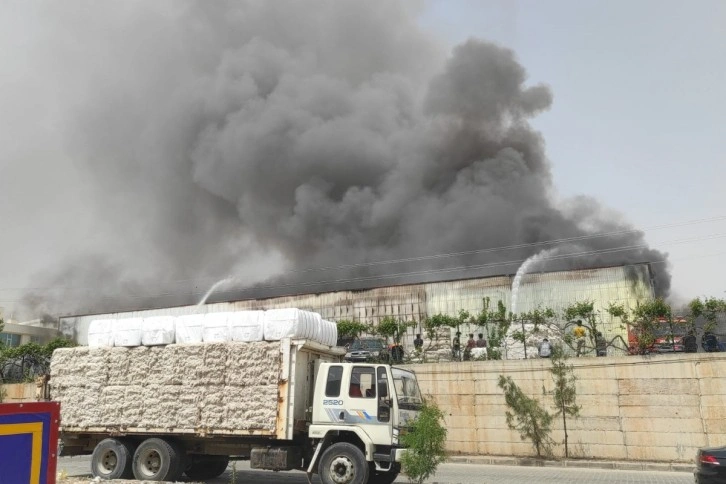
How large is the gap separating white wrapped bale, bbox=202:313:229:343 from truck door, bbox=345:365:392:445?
2541 millimetres

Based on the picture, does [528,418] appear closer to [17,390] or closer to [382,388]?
[382,388]

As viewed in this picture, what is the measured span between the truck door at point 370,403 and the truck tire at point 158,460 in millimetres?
3502

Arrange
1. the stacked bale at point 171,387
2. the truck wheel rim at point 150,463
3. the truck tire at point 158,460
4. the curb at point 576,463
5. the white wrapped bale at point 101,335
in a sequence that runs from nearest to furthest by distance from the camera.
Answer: the stacked bale at point 171,387
the truck tire at point 158,460
the truck wheel rim at point 150,463
the white wrapped bale at point 101,335
the curb at point 576,463

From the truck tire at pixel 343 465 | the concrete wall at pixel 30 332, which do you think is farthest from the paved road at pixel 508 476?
the concrete wall at pixel 30 332

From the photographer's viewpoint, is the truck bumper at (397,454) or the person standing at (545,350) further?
the person standing at (545,350)

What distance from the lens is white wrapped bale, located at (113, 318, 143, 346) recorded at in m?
11.2

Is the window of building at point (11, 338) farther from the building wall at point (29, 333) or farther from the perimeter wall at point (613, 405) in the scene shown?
the perimeter wall at point (613, 405)

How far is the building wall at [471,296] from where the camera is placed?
85.9 ft

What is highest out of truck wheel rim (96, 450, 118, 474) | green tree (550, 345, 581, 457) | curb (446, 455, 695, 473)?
green tree (550, 345, 581, 457)

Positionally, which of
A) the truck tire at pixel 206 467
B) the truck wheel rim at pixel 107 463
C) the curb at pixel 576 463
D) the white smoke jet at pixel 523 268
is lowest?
the curb at pixel 576 463

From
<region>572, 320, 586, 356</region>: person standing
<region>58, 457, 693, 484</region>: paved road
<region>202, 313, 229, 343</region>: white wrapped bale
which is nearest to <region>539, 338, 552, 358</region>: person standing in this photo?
<region>572, 320, 586, 356</region>: person standing

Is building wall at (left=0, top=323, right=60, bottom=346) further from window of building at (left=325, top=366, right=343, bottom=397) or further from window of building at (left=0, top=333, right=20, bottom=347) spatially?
window of building at (left=325, top=366, right=343, bottom=397)

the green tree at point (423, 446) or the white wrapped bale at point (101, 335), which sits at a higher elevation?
the white wrapped bale at point (101, 335)

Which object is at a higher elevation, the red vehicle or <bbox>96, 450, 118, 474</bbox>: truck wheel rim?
the red vehicle
